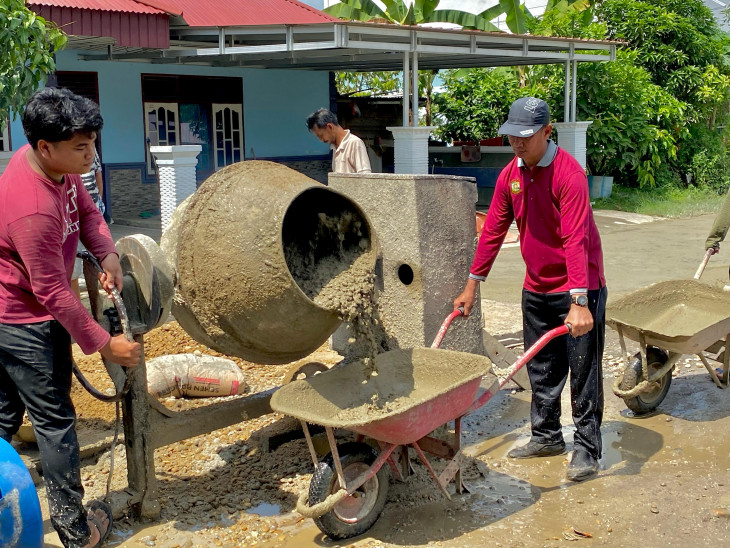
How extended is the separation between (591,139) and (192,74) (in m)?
8.36

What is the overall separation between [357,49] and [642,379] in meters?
8.28

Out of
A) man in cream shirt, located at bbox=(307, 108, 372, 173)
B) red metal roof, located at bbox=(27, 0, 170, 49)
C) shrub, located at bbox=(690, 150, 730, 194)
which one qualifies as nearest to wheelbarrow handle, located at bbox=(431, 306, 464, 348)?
man in cream shirt, located at bbox=(307, 108, 372, 173)

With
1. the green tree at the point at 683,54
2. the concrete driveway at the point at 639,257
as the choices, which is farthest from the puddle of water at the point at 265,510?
the green tree at the point at 683,54

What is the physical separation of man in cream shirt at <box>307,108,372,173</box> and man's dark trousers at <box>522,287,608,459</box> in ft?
7.83

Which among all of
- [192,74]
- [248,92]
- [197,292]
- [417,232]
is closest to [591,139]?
[248,92]

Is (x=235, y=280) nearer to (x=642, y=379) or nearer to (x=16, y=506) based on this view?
(x=16, y=506)

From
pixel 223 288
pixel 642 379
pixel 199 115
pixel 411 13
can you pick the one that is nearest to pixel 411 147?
pixel 411 13

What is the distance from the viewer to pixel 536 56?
48.4 feet

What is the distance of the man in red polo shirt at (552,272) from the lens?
4238 mm

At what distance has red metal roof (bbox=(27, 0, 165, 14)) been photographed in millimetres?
10336

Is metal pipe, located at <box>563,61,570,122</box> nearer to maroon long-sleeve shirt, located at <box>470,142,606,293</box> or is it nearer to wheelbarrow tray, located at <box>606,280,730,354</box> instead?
wheelbarrow tray, located at <box>606,280,730,354</box>

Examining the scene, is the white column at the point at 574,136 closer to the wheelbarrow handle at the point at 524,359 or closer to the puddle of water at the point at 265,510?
the wheelbarrow handle at the point at 524,359

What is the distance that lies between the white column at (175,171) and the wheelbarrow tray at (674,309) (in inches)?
235

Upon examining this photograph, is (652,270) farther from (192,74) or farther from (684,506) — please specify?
(192,74)
